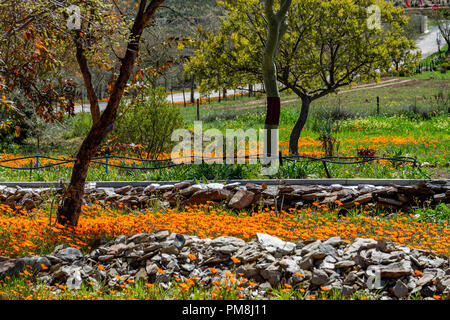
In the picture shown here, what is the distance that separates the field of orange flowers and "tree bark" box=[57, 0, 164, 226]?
311mm

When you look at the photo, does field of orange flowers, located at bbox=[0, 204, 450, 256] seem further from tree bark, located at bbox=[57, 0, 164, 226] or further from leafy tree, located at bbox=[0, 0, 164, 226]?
leafy tree, located at bbox=[0, 0, 164, 226]

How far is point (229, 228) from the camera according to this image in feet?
20.6

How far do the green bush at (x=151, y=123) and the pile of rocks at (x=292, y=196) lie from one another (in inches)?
179

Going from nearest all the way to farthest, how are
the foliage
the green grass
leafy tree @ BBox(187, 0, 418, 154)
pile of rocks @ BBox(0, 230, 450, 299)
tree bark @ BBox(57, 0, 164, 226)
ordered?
pile of rocks @ BBox(0, 230, 450, 299) < tree bark @ BBox(57, 0, 164, 226) < the foliage < the green grass < leafy tree @ BBox(187, 0, 418, 154)

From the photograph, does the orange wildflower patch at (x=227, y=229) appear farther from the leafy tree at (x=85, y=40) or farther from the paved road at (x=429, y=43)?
the paved road at (x=429, y=43)

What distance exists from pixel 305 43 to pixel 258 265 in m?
10.3

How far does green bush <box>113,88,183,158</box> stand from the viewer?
1276 centimetres

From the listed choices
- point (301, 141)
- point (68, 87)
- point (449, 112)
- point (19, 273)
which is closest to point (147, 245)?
point (19, 273)

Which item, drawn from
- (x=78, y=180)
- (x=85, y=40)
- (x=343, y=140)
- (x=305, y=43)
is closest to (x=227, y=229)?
(x=78, y=180)

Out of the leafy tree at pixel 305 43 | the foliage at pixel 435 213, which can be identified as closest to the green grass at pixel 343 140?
the foliage at pixel 435 213

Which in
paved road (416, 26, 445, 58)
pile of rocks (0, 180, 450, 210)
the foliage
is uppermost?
paved road (416, 26, 445, 58)

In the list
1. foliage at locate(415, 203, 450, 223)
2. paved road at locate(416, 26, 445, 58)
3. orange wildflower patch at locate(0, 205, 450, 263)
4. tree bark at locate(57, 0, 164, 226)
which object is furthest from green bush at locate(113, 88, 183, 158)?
paved road at locate(416, 26, 445, 58)

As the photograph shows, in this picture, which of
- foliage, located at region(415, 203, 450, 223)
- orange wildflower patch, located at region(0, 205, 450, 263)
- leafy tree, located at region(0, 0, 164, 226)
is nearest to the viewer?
orange wildflower patch, located at region(0, 205, 450, 263)
